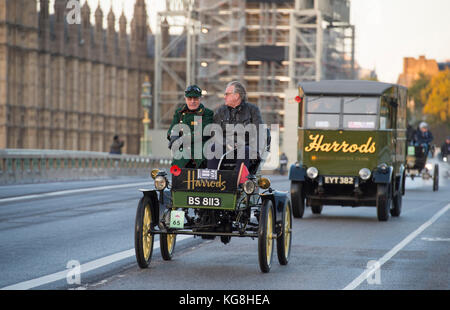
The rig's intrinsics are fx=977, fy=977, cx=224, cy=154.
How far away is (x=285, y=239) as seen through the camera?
11.1 m

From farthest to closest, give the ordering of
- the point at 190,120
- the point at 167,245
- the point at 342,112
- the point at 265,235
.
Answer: the point at 342,112 < the point at 167,245 < the point at 190,120 < the point at 265,235

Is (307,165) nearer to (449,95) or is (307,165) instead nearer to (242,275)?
(242,275)

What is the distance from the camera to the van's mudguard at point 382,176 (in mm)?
18500

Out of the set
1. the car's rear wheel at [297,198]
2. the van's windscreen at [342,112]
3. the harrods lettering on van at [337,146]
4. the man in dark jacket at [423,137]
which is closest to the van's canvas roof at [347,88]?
the van's windscreen at [342,112]

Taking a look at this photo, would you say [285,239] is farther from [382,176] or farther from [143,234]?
[382,176]

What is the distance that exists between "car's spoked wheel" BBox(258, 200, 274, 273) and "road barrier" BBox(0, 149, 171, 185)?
70.9ft

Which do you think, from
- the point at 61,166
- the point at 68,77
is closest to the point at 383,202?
the point at 61,166

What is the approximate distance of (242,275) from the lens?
10.1 m

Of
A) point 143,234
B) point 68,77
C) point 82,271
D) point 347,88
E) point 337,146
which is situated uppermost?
point 68,77

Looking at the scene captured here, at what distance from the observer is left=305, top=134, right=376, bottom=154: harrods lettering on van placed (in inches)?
747

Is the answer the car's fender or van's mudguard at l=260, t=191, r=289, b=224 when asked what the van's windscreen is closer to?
van's mudguard at l=260, t=191, r=289, b=224

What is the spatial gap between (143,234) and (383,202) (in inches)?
355

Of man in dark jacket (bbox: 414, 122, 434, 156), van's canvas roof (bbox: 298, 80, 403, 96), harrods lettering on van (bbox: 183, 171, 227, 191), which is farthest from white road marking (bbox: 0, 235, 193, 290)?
man in dark jacket (bbox: 414, 122, 434, 156)

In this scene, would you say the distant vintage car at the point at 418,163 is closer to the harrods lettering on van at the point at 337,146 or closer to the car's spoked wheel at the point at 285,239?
the harrods lettering on van at the point at 337,146
